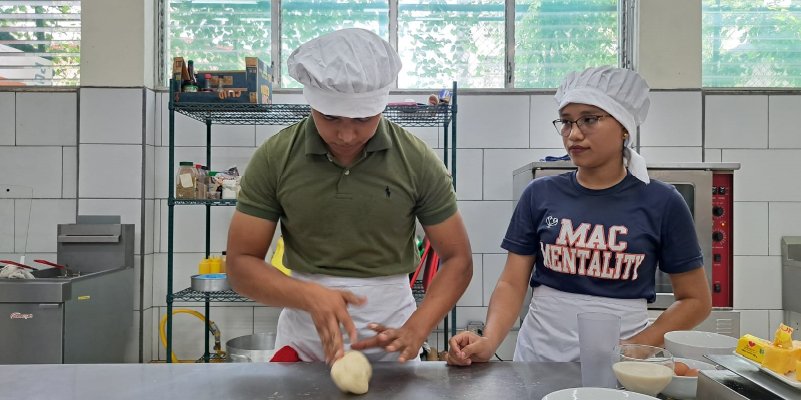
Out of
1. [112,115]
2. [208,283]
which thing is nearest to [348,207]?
[208,283]

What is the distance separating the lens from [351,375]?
36.2 inches

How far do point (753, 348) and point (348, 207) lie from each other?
82 cm

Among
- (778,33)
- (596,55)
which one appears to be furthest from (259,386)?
(778,33)

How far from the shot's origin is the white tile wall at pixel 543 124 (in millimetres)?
2865

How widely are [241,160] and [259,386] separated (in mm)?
2081

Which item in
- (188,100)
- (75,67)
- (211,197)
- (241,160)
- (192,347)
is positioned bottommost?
(192,347)

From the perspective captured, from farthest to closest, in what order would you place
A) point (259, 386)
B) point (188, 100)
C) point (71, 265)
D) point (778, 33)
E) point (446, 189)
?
1. point (778, 33)
2. point (71, 265)
3. point (188, 100)
4. point (446, 189)
5. point (259, 386)

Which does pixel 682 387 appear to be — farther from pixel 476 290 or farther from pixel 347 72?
pixel 476 290

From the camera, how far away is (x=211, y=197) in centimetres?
259

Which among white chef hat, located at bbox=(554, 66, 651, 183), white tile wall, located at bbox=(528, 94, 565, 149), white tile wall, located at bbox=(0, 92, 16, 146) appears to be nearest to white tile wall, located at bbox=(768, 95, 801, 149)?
white tile wall, located at bbox=(528, 94, 565, 149)

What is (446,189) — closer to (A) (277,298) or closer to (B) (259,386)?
(A) (277,298)

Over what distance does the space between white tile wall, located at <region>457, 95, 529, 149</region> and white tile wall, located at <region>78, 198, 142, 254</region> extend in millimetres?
1720

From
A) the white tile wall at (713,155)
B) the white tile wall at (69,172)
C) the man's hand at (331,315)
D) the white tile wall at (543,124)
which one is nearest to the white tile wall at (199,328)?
the white tile wall at (69,172)

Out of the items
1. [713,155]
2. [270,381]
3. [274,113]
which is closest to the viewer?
[270,381]
